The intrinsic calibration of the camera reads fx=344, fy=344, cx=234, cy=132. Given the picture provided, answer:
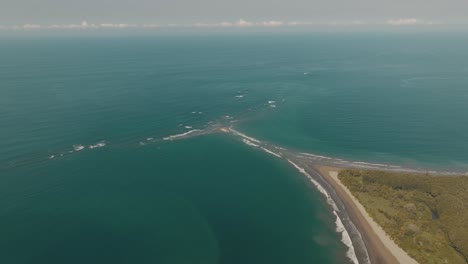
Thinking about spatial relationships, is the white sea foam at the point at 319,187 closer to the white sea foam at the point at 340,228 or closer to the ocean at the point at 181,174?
the white sea foam at the point at 340,228

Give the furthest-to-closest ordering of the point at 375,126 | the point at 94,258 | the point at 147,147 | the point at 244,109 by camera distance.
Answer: the point at 244,109 → the point at 375,126 → the point at 147,147 → the point at 94,258

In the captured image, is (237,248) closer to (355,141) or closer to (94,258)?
(94,258)

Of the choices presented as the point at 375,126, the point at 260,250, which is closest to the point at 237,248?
the point at 260,250

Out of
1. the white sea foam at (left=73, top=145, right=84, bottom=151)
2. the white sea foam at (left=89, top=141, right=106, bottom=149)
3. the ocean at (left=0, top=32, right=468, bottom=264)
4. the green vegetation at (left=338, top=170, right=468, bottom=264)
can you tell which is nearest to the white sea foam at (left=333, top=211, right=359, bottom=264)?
the ocean at (left=0, top=32, right=468, bottom=264)

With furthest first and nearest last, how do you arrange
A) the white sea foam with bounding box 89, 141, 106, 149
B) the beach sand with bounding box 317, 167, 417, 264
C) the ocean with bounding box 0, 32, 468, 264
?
the white sea foam with bounding box 89, 141, 106, 149
the ocean with bounding box 0, 32, 468, 264
the beach sand with bounding box 317, 167, 417, 264

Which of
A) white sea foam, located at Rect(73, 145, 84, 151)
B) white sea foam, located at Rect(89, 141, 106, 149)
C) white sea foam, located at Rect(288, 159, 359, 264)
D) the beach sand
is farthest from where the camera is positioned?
white sea foam, located at Rect(89, 141, 106, 149)

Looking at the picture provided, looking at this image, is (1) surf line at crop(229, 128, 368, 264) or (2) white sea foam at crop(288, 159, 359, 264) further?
(1) surf line at crop(229, 128, 368, 264)

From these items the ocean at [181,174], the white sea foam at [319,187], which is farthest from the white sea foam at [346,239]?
the white sea foam at [319,187]

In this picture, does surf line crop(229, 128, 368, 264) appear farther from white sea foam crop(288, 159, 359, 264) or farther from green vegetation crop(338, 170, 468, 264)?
green vegetation crop(338, 170, 468, 264)
